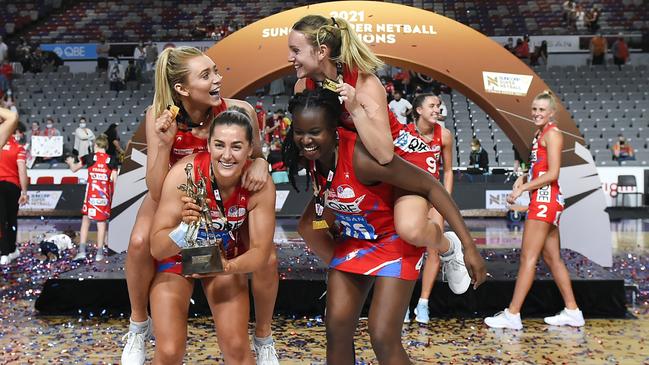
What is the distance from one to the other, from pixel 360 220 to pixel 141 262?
1110 millimetres

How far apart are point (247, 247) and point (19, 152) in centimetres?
625

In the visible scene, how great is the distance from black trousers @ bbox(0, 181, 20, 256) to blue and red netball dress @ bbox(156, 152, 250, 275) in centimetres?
615

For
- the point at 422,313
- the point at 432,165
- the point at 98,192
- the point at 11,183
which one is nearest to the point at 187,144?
the point at 432,165

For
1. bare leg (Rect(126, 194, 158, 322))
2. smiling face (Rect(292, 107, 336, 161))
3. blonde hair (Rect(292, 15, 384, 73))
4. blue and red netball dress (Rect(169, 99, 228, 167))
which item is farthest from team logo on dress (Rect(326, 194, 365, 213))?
bare leg (Rect(126, 194, 158, 322))

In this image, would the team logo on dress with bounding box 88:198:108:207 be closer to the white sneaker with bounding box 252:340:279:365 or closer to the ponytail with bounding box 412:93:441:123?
the ponytail with bounding box 412:93:441:123

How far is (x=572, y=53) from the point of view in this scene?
2195 centimetres

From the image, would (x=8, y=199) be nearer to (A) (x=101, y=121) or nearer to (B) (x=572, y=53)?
(A) (x=101, y=121)

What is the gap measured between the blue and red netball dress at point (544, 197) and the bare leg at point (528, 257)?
0.19ft

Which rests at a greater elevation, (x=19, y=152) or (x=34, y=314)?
(x=19, y=152)

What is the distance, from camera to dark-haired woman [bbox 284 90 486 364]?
3656 mm

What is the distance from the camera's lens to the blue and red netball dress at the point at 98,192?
30.9ft

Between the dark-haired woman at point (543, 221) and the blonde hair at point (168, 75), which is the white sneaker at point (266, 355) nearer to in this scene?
the blonde hair at point (168, 75)

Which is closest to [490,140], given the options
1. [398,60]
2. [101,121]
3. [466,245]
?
[101,121]

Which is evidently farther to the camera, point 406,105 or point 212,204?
point 406,105
